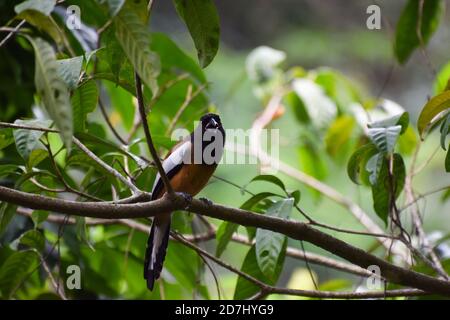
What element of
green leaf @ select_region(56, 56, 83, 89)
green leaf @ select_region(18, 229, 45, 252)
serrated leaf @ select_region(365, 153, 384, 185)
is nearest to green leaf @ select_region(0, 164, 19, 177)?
green leaf @ select_region(18, 229, 45, 252)

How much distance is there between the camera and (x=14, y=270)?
7.47ft

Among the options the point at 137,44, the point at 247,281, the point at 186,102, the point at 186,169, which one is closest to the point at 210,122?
the point at 186,169

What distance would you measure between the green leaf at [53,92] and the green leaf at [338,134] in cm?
213

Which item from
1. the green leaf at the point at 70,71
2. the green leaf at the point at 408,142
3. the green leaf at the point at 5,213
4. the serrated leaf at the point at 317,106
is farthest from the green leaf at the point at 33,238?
the green leaf at the point at 408,142

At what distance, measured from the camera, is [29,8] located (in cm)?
124

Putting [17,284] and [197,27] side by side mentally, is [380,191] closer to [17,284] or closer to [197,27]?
[197,27]

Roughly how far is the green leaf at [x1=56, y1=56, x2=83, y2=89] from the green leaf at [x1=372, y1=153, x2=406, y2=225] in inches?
38.8

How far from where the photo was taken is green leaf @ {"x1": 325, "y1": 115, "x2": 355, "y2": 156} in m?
3.17

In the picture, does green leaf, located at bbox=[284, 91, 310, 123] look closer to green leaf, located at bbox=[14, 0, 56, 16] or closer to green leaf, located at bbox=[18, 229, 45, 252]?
green leaf, located at bbox=[18, 229, 45, 252]

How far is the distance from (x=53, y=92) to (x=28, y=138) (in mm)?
580

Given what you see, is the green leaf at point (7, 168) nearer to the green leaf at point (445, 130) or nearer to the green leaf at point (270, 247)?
the green leaf at point (270, 247)

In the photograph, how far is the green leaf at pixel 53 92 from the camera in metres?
1.14

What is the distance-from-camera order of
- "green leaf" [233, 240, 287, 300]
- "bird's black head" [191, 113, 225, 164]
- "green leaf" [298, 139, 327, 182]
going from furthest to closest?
"green leaf" [298, 139, 327, 182], "bird's black head" [191, 113, 225, 164], "green leaf" [233, 240, 287, 300]
